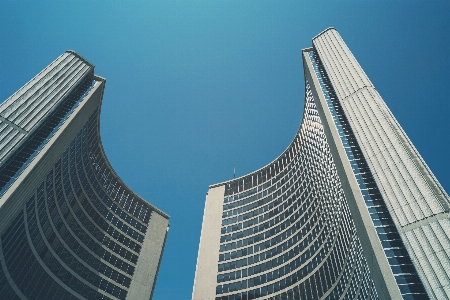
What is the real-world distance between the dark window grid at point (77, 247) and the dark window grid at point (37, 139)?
345 inches

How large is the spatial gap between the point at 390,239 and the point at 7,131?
6946 cm

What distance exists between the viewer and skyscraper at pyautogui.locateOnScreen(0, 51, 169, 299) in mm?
65562

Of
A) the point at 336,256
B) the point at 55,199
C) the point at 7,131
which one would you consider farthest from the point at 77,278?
the point at 336,256

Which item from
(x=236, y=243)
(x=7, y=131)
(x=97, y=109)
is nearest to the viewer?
(x=7, y=131)

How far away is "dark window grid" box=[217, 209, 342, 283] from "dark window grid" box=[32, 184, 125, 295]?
97.5 feet

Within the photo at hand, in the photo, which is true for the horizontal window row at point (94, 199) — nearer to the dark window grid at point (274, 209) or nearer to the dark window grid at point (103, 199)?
the dark window grid at point (103, 199)

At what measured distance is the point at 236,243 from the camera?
94.8 meters

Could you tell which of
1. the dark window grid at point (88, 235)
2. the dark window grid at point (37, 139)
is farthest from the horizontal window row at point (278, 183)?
the dark window grid at point (37, 139)

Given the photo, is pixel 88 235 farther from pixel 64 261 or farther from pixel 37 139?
pixel 37 139

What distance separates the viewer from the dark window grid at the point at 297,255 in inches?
2995

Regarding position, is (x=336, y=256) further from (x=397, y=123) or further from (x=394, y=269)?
(x=397, y=123)

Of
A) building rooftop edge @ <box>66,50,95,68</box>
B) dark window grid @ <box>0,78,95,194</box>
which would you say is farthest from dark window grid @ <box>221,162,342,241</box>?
building rooftop edge @ <box>66,50,95,68</box>

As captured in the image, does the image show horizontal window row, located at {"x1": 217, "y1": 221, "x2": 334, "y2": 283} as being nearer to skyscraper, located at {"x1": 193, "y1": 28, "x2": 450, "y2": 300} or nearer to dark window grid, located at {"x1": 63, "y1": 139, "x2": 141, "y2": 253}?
skyscraper, located at {"x1": 193, "y1": 28, "x2": 450, "y2": 300}

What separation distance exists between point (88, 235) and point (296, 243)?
52.4m
